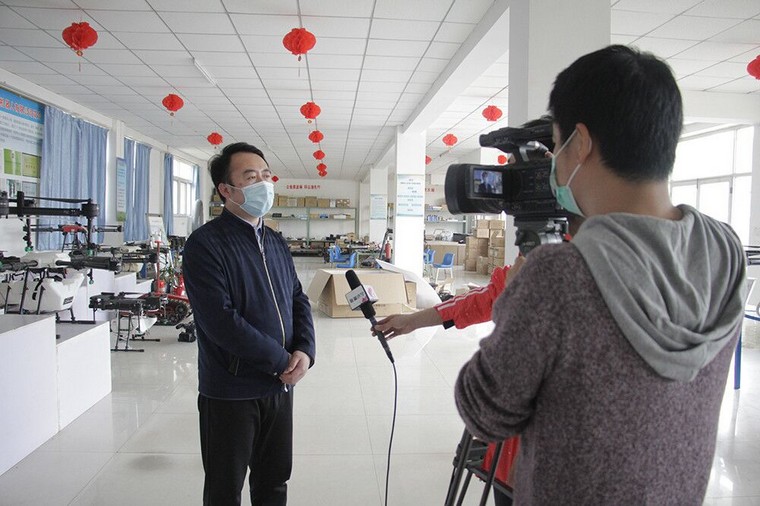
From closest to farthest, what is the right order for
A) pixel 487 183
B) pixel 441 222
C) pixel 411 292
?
pixel 487 183, pixel 411 292, pixel 441 222

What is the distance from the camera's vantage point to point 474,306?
55.6 inches

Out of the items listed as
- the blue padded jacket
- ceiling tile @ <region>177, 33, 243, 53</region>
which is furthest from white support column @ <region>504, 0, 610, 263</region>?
ceiling tile @ <region>177, 33, 243, 53</region>

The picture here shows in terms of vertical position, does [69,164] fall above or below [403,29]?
below

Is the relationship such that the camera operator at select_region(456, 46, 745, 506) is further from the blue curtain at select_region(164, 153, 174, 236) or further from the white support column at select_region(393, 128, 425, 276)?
the blue curtain at select_region(164, 153, 174, 236)

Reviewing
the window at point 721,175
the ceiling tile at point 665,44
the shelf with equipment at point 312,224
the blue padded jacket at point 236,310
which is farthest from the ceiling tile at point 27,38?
the shelf with equipment at point 312,224

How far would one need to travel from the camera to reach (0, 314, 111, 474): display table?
216 centimetres

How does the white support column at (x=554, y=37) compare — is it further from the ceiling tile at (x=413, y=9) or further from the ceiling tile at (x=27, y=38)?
the ceiling tile at (x=27, y=38)

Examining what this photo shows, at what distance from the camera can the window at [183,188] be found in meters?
11.7

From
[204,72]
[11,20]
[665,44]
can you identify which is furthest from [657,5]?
[11,20]

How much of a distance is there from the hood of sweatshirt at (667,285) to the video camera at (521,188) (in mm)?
265

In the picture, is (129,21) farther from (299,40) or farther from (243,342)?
(243,342)

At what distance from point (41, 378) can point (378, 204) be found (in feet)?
37.5

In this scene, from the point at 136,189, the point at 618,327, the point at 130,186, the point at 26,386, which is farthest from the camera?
the point at 136,189

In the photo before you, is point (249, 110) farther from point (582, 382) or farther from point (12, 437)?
point (582, 382)
